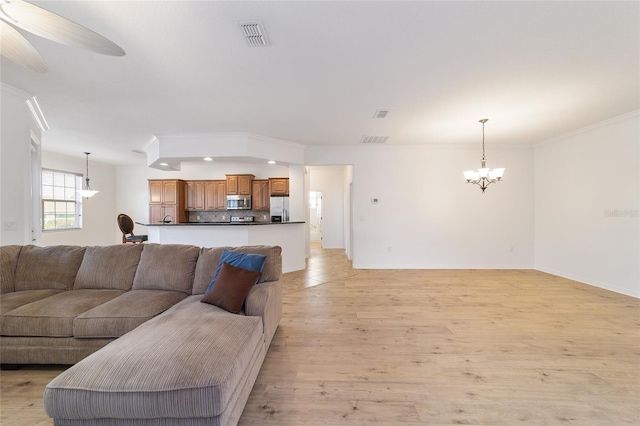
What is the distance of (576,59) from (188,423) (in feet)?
13.9

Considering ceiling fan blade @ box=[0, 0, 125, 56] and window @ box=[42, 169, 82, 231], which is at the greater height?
ceiling fan blade @ box=[0, 0, 125, 56]

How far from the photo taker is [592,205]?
442cm

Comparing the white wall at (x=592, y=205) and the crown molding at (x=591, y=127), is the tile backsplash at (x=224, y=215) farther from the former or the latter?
the crown molding at (x=591, y=127)

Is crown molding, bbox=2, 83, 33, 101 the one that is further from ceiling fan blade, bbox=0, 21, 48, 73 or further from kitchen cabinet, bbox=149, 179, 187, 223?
kitchen cabinet, bbox=149, 179, 187, 223

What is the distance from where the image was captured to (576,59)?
250cm

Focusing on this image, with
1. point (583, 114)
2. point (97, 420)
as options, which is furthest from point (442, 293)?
point (97, 420)

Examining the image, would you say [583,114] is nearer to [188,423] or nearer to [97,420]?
[188,423]

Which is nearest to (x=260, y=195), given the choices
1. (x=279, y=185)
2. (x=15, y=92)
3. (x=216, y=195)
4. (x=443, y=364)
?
(x=279, y=185)

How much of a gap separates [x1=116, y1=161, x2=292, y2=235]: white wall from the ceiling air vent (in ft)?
16.8

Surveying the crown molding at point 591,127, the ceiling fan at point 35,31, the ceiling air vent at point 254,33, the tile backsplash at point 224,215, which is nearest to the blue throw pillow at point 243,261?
the ceiling fan at point 35,31

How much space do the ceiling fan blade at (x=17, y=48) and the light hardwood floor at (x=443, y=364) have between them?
2.30 meters

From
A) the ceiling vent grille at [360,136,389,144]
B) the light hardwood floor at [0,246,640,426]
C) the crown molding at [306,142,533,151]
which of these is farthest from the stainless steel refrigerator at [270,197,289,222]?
the light hardwood floor at [0,246,640,426]

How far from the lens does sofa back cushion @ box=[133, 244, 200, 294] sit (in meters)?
2.51

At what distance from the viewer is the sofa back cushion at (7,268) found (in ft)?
7.88
